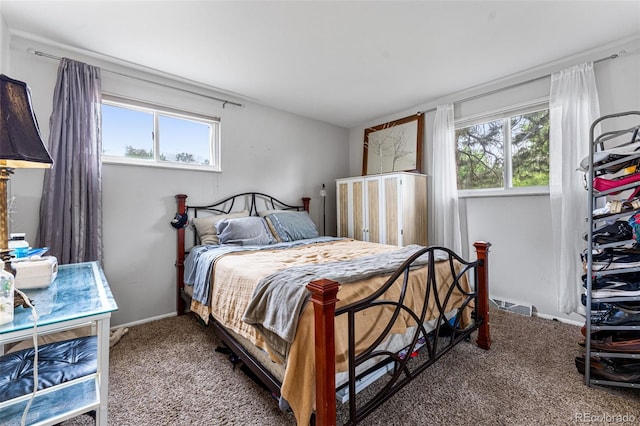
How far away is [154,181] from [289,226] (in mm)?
1525

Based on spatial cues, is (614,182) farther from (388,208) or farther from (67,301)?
(67,301)

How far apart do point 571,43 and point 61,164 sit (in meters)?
4.46

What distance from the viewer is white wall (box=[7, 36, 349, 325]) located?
2293mm

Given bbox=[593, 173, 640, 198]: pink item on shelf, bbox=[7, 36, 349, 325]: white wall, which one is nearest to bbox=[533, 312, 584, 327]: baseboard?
bbox=[593, 173, 640, 198]: pink item on shelf

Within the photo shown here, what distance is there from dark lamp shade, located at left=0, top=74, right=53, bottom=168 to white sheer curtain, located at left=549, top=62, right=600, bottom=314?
3.71 meters

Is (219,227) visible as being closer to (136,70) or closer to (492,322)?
(136,70)

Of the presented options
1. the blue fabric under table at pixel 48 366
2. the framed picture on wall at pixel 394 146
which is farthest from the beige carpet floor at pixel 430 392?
the framed picture on wall at pixel 394 146

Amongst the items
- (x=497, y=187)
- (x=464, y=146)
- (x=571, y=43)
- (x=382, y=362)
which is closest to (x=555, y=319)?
(x=497, y=187)

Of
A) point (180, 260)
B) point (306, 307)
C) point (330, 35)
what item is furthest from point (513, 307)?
point (180, 260)

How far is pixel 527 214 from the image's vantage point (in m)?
2.92

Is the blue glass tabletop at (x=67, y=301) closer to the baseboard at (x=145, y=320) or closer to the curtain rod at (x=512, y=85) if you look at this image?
the baseboard at (x=145, y=320)

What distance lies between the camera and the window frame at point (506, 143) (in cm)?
285

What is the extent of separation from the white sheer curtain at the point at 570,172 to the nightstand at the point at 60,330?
3447 millimetres

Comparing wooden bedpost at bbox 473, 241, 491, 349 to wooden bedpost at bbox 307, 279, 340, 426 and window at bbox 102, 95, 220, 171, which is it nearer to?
wooden bedpost at bbox 307, 279, 340, 426
